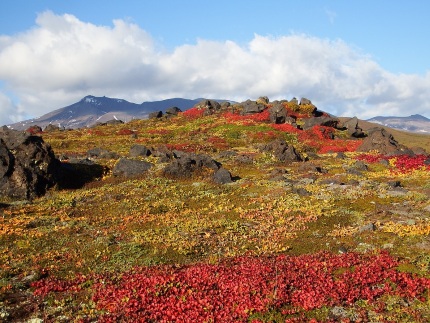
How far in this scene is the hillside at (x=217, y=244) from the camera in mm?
15445

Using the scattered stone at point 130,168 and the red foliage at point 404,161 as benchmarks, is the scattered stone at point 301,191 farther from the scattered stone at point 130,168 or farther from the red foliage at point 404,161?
the scattered stone at point 130,168

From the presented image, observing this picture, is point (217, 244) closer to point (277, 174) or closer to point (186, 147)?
point (277, 174)

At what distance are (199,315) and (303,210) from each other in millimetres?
15786

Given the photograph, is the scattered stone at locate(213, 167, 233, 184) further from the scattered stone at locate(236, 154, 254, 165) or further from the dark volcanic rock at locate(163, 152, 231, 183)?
the scattered stone at locate(236, 154, 254, 165)

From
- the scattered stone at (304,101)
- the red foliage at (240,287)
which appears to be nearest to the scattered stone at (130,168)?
the red foliage at (240,287)

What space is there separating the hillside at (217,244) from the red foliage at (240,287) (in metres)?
0.06

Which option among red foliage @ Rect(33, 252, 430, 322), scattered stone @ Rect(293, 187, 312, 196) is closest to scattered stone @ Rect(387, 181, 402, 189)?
scattered stone @ Rect(293, 187, 312, 196)

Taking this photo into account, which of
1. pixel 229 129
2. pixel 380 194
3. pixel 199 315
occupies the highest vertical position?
pixel 229 129

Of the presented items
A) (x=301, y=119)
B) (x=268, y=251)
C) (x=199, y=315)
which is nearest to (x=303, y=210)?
(x=268, y=251)

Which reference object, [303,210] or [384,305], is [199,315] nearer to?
[384,305]

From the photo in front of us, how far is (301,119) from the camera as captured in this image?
95312mm

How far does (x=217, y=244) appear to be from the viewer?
23.0 meters

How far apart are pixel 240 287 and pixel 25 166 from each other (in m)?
27.7

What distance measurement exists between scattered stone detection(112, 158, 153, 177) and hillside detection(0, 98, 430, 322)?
0.44 feet
